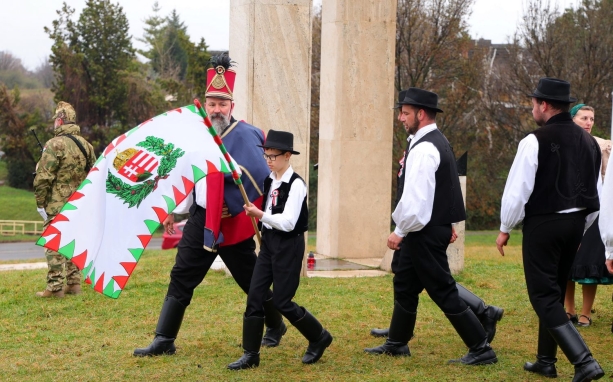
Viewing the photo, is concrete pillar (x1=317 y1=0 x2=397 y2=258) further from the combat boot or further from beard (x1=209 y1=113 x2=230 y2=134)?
beard (x1=209 y1=113 x2=230 y2=134)

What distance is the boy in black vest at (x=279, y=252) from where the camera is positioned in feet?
21.4

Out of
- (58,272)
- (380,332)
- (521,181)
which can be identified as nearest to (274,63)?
(58,272)

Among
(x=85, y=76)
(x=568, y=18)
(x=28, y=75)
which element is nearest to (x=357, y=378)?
(x=568, y=18)

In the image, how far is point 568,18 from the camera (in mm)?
31453

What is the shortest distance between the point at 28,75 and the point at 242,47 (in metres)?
95.7

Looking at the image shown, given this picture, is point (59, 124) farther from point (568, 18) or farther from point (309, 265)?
point (568, 18)

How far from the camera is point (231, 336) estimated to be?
308 inches

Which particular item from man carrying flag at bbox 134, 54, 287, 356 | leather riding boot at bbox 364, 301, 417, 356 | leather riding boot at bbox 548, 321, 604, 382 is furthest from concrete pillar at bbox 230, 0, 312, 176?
leather riding boot at bbox 548, 321, 604, 382

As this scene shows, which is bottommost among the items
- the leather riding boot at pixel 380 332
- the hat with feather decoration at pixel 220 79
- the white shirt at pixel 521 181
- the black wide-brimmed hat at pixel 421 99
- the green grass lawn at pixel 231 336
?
the green grass lawn at pixel 231 336

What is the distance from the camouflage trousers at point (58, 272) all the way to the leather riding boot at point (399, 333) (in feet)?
14.2

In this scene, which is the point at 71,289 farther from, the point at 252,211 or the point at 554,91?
the point at 554,91

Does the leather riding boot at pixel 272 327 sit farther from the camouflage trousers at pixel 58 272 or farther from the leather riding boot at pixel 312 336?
the camouflage trousers at pixel 58 272

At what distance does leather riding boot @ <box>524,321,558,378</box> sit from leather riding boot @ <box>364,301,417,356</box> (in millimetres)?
996

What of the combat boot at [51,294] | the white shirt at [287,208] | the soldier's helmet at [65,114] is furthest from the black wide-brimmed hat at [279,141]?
the combat boot at [51,294]
